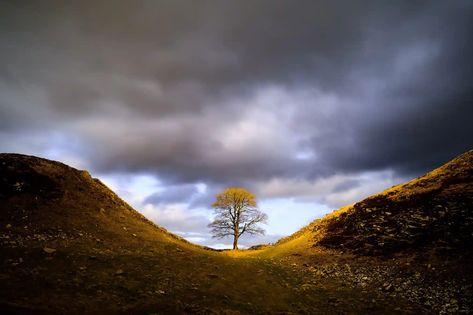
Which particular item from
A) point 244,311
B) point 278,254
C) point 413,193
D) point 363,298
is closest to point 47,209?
point 244,311

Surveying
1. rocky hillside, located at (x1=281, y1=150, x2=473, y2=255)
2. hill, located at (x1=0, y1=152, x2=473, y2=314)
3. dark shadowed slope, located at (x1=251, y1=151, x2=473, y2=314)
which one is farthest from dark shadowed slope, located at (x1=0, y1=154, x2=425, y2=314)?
rocky hillside, located at (x1=281, y1=150, x2=473, y2=255)

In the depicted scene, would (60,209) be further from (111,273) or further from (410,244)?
(410,244)

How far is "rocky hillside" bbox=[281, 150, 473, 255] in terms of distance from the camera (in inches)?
990

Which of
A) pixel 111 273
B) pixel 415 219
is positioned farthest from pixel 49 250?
pixel 415 219

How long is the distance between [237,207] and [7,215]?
1713 inches

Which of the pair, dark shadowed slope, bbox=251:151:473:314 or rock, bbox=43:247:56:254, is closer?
dark shadowed slope, bbox=251:151:473:314

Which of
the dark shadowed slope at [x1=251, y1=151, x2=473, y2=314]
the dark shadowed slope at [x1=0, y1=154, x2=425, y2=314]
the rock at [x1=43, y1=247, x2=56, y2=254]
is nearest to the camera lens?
the dark shadowed slope at [x1=0, y1=154, x2=425, y2=314]

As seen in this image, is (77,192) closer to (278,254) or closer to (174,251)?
(174,251)

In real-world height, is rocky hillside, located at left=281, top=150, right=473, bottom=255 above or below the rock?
above

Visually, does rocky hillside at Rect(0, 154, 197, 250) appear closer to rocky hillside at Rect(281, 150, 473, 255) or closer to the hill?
the hill

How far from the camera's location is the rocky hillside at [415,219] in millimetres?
25141

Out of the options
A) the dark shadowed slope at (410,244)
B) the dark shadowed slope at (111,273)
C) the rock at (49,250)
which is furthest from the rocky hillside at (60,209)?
the dark shadowed slope at (410,244)

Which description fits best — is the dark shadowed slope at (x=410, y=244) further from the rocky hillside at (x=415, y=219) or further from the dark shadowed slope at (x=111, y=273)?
the dark shadowed slope at (x=111, y=273)

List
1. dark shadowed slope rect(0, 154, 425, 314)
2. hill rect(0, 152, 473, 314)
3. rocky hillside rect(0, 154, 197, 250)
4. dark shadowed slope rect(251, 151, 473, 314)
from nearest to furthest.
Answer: dark shadowed slope rect(0, 154, 425, 314), hill rect(0, 152, 473, 314), dark shadowed slope rect(251, 151, 473, 314), rocky hillside rect(0, 154, 197, 250)
